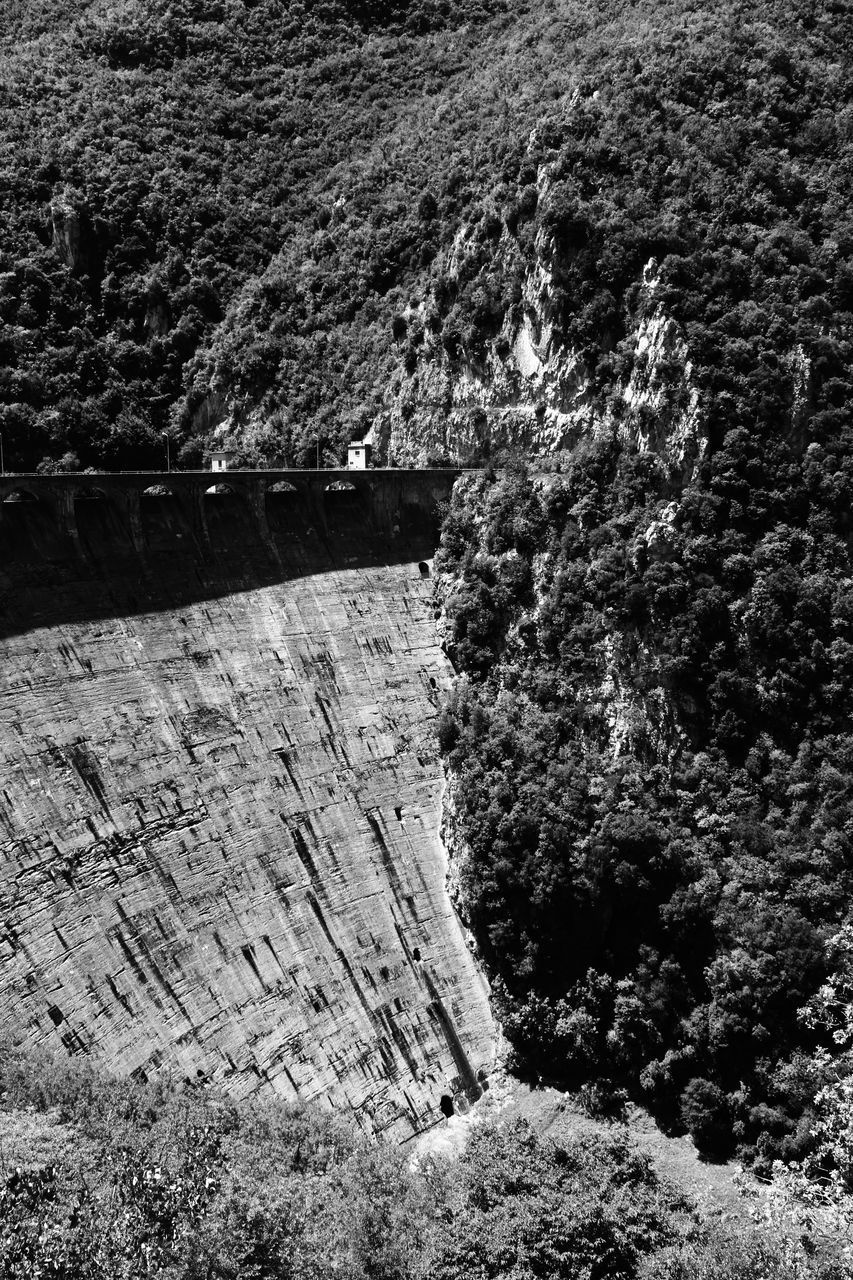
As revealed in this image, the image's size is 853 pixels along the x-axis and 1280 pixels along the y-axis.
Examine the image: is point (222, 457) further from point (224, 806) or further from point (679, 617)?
point (679, 617)

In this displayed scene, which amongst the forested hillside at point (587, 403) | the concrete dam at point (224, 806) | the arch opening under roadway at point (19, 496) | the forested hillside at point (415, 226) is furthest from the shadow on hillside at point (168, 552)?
the forested hillside at point (415, 226)

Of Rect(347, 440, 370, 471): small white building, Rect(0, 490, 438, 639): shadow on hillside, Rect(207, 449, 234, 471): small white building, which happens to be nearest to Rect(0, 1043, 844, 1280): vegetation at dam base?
Rect(0, 490, 438, 639): shadow on hillside

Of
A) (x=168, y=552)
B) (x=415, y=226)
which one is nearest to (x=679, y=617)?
(x=168, y=552)

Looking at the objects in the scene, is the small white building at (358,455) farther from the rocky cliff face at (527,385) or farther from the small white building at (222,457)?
the small white building at (222,457)

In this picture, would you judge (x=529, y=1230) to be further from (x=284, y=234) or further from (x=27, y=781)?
(x=284, y=234)

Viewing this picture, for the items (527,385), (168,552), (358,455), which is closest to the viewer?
(168,552)

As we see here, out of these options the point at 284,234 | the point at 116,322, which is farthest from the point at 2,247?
the point at 284,234

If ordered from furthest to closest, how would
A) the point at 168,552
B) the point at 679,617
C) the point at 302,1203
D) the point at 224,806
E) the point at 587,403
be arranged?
the point at 587,403 < the point at 168,552 < the point at 679,617 < the point at 224,806 < the point at 302,1203
